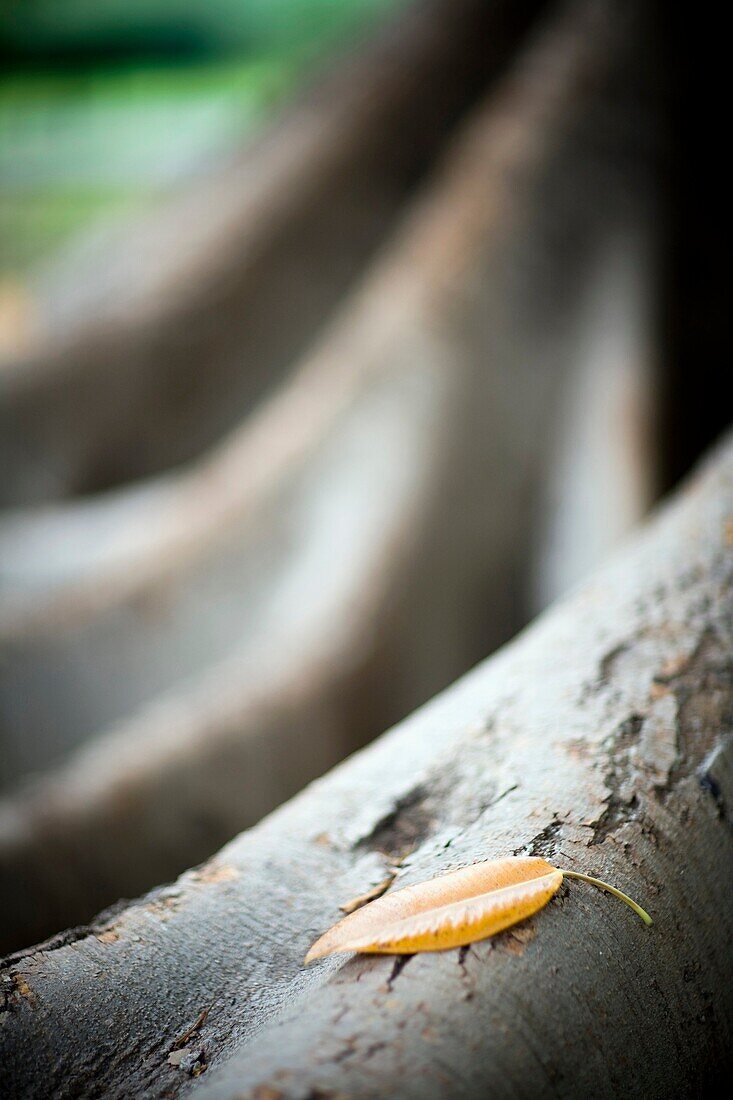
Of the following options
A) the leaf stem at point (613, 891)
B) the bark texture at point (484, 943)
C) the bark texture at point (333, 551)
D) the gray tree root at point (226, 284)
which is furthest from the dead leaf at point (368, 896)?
the gray tree root at point (226, 284)

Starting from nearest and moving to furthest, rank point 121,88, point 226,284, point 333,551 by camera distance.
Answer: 1. point 333,551
2. point 226,284
3. point 121,88

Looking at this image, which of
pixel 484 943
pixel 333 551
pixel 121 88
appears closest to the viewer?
pixel 484 943

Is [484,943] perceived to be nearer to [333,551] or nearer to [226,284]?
[333,551]

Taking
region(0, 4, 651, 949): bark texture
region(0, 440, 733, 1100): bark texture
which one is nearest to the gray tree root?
region(0, 4, 651, 949): bark texture

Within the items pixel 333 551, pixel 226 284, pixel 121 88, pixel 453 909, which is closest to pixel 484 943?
pixel 453 909

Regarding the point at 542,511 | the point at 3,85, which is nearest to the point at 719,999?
the point at 542,511

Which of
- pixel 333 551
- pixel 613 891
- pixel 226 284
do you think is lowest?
pixel 613 891
